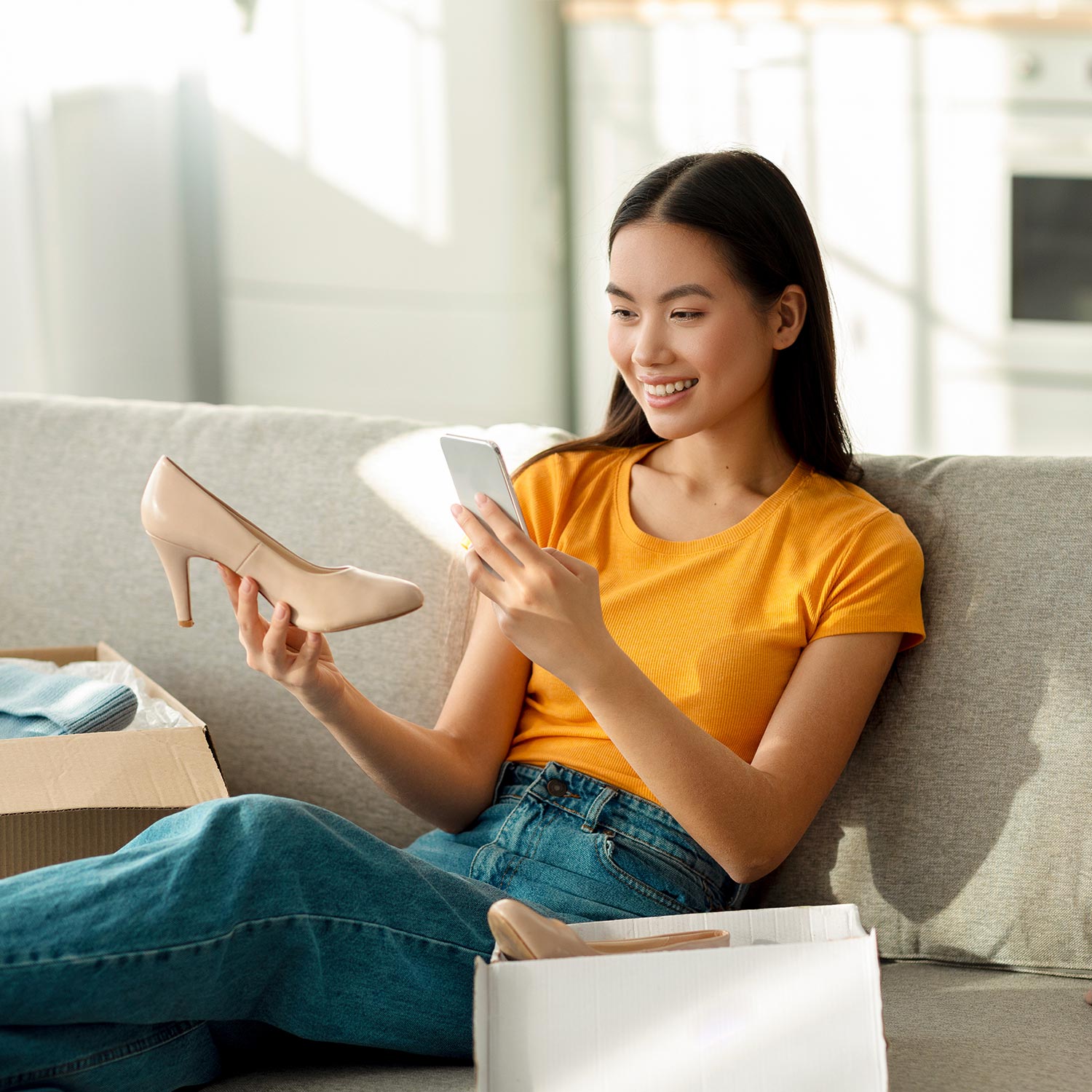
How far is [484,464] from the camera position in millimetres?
1023

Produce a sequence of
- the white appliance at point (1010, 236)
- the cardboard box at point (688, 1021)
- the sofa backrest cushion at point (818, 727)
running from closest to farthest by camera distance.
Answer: the cardboard box at point (688, 1021)
the sofa backrest cushion at point (818, 727)
the white appliance at point (1010, 236)

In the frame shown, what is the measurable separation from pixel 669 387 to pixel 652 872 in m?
0.44

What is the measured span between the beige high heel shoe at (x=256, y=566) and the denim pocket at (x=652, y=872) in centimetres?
27

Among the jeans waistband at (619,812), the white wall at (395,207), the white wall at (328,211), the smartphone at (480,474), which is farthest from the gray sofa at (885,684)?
the white wall at (395,207)

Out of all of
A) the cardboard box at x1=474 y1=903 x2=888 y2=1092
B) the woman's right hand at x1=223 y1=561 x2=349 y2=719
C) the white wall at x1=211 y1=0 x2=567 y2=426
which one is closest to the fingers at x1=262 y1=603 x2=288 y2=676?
the woman's right hand at x1=223 y1=561 x2=349 y2=719

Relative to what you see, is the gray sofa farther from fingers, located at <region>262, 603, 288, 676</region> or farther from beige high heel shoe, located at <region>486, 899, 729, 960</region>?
fingers, located at <region>262, 603, 288, 676</region>

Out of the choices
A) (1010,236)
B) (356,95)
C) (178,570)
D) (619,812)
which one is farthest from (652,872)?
(356,95)

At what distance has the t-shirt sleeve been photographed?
48.3 inches

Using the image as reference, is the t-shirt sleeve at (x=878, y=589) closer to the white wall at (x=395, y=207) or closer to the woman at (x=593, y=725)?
the woman at (x=593, y=725)

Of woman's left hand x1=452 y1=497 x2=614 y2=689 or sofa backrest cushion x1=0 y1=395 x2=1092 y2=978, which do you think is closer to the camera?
woman's left hand x1=452 y1=497 x2=614 y2=689

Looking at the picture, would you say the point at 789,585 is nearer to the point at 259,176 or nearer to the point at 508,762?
the point at 508,762

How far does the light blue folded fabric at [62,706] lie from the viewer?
127 centimetres

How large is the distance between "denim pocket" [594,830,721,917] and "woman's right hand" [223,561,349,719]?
10.7 inches

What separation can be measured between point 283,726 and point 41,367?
5.72 feet
